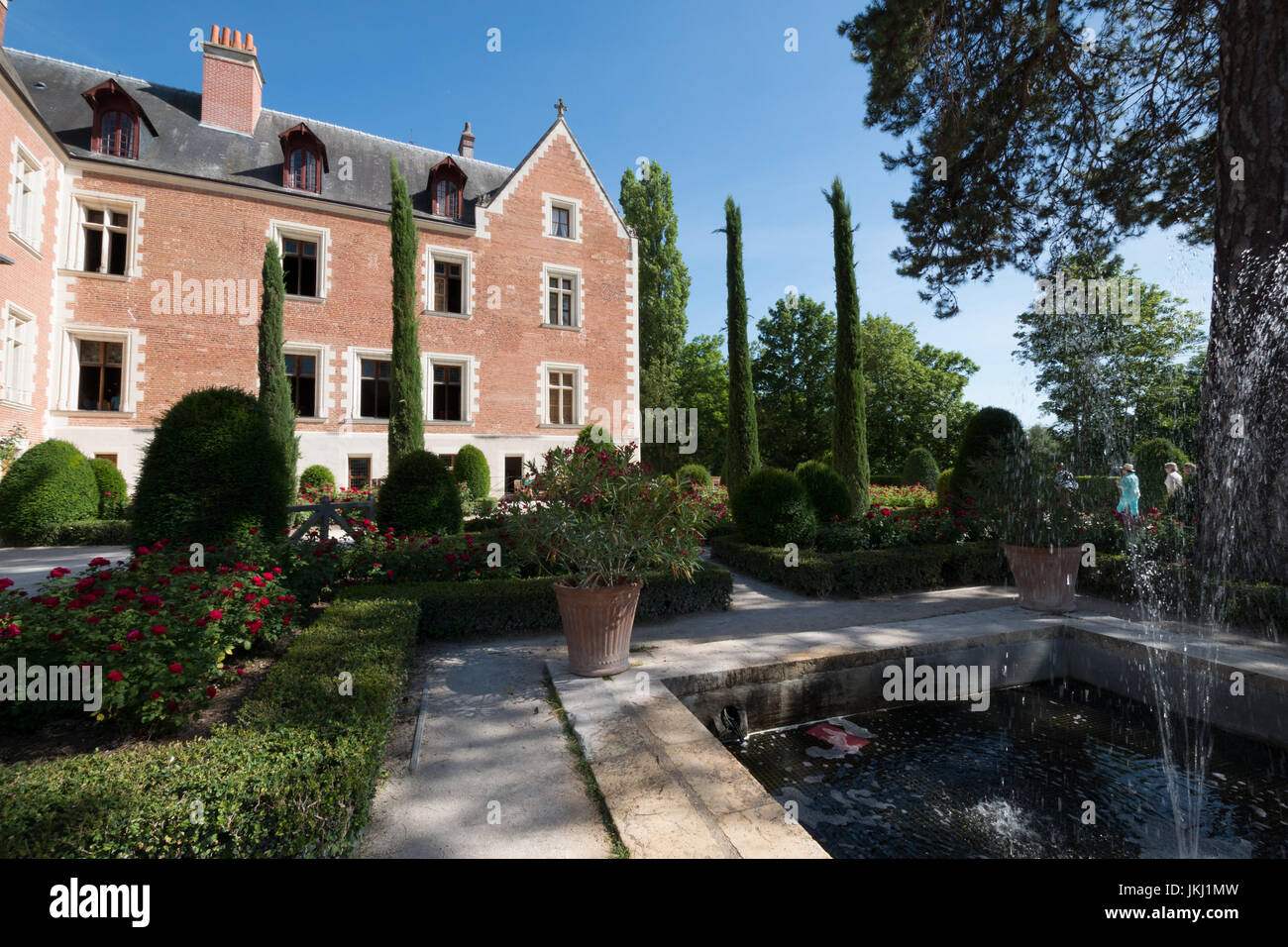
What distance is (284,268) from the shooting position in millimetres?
19234

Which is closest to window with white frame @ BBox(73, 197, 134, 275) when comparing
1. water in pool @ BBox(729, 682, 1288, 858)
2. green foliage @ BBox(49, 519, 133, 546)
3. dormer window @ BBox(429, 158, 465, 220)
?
green foliage @ BBox(49, 519, 133, 546)

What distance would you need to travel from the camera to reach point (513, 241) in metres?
21.9

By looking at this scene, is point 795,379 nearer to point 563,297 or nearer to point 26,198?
point 563,297

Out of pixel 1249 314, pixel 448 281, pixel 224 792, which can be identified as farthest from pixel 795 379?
pixel 224 792

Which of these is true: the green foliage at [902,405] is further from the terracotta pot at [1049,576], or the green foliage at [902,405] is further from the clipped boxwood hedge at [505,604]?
the clipped boxwood hedge at [505,604]

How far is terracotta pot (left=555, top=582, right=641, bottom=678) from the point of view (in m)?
5.07

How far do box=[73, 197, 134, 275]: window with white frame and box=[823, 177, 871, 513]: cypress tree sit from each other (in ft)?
66.8

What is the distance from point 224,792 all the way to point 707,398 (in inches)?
1457

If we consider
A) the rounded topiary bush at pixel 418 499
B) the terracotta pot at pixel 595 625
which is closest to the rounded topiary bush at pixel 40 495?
the rounded topiary bush at pixel 418 499

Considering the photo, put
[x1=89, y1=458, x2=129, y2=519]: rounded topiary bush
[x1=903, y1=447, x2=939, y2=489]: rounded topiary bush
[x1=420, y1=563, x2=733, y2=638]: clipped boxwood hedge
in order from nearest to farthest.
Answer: [x1=420, y1=563, x2=733, y2=638]: clipped boxwood hedge
[x1=89, y1=458, x2=129, y2=519]: rounded topiary bush
[x1=903, y1=447, x2=939, y2=489]: rounded topiary bush

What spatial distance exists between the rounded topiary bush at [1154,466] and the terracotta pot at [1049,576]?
14460 millimetres

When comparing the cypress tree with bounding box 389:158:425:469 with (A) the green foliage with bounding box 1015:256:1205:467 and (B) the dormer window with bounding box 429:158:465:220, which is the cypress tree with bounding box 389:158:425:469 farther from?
(A) the green foliage with bounding box 1015:256:1205:467
